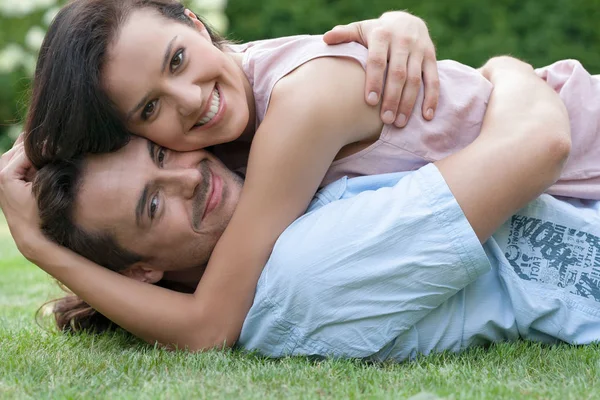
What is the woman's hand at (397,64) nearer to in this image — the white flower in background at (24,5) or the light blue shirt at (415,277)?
the light blue shirt at (415,277)

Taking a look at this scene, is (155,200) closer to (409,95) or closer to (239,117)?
(239,117)

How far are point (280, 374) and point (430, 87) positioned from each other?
1138 mm

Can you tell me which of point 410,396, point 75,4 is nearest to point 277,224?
point 410,396

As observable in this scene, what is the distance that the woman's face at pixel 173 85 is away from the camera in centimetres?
281

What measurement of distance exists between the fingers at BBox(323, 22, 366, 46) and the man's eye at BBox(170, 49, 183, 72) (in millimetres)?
507

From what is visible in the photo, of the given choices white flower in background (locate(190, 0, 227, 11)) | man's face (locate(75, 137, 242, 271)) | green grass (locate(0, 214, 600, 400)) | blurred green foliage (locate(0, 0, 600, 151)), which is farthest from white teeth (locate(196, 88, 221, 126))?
white flower in background (locate(190, 0, 227, 11))

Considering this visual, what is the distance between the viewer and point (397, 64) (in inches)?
116

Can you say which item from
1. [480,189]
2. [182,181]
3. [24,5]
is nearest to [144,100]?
[182,181]

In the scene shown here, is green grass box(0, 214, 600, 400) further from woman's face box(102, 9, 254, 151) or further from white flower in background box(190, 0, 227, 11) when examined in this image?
white flower in background box(190, 0, 227, 11)

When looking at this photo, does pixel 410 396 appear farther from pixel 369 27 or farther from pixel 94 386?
pixel 369 27

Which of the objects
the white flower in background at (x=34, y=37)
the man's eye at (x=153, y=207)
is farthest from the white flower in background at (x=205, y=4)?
the man's eye at (x=153, y=207)

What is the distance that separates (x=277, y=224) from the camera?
9.23 feet

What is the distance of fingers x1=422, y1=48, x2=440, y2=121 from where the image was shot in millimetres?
2965

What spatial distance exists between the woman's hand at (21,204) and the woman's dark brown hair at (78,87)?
0.17 meters
